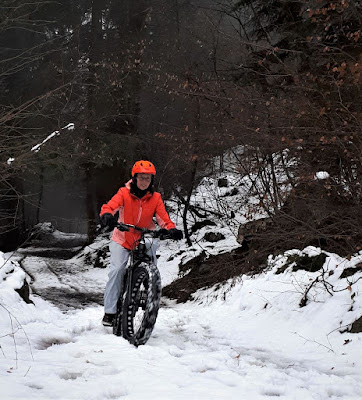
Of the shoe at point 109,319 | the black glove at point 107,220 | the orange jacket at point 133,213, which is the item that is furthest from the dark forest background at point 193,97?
the shoe at point 109,319

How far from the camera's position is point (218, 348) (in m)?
5.66

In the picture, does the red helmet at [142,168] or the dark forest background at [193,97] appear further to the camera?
the dark forest background at [193,97]

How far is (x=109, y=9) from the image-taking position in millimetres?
23672

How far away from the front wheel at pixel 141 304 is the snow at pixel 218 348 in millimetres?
237

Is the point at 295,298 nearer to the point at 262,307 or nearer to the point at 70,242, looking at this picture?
the point at 262,307

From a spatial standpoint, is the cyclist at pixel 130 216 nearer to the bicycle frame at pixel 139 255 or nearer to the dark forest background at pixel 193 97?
the bicycle frame at pixel 139 255

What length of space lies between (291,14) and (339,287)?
647cm

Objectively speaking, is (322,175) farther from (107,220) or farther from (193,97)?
(193,97)

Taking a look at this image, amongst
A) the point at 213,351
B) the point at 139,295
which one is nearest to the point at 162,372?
the point at 213,351

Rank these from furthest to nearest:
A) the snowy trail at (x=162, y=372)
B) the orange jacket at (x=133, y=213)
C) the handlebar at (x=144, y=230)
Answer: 1. the orange jacket at (x=133, y=213)
2. the handlebar at (x=144, y=230)
3. the snowy trail at (x=162, y=372)

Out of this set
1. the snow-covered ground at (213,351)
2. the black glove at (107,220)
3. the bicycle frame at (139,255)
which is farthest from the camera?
the bicycle frame at (139,255)

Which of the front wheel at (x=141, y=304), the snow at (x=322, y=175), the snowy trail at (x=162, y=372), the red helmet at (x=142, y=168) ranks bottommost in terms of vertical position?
the snowy trail at (x=162, y=372)

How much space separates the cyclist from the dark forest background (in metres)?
1.11

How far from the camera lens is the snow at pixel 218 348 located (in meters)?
3.64
